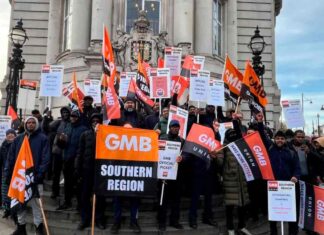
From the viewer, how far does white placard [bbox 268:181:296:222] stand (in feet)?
23.9

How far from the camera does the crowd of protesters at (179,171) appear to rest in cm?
758

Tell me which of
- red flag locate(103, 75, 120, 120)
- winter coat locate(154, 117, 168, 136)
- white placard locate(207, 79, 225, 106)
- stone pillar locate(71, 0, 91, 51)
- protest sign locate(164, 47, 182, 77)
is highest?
stone pillar locate(71, 0, 91, 51)

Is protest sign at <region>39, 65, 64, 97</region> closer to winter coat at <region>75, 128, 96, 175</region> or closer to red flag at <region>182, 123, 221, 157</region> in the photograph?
winter coat at <region>75, 128, 96, 175</region>

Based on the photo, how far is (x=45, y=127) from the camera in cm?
1034

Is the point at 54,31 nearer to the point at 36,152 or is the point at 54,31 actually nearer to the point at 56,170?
the point at 56,170

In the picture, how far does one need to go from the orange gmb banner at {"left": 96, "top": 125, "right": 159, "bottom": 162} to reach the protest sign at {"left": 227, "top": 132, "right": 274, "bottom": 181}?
1575 mm

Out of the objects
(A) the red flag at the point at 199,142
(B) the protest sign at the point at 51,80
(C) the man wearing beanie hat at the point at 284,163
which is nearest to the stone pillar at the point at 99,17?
(B) the protest sign at the point at 51,80

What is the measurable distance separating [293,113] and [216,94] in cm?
213

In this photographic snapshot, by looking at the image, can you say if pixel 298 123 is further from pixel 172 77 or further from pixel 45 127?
pixel 45 127

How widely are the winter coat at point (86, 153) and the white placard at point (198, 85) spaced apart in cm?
385

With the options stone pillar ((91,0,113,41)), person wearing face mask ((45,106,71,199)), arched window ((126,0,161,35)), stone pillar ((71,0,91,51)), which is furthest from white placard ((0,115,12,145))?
arched window ((126,0,161,35))

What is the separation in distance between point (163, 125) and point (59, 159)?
2.37 metres

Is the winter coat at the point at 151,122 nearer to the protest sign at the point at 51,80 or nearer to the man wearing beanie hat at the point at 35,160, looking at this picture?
the man wearing beanie hat at the point at 35,160

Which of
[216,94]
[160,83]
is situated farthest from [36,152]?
[216,94]
